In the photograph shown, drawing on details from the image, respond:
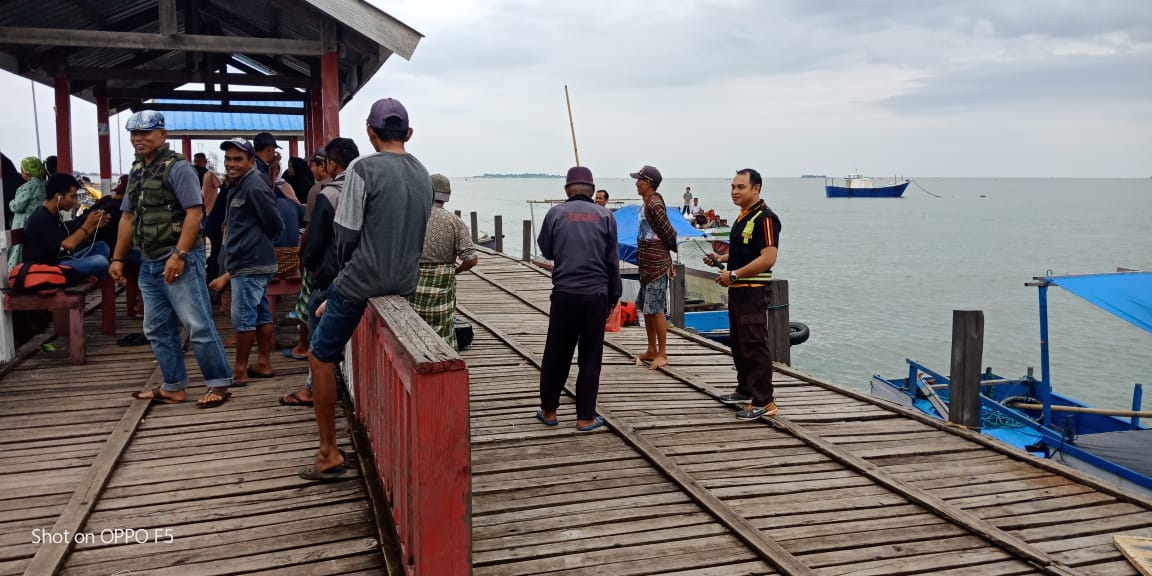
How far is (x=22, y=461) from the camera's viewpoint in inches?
165

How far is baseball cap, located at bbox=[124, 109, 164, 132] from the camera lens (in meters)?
4.70

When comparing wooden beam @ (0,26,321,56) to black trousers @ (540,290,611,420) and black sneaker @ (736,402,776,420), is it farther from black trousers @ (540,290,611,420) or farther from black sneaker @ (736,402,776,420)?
black sneaker @ (736,402,776,420)

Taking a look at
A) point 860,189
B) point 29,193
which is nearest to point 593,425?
point 29,193

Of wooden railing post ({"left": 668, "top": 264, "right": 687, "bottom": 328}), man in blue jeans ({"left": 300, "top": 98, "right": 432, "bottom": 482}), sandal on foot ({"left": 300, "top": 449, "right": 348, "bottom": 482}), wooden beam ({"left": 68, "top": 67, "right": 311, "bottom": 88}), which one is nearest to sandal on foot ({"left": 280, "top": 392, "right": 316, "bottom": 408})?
sandal on foot ({"left": 300, "top": 449, "right": 348, "bottom": 482})

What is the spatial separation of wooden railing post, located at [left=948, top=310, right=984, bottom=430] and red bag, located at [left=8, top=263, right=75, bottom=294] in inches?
272

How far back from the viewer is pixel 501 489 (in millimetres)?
4207

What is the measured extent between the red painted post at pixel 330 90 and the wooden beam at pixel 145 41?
14 centimetres

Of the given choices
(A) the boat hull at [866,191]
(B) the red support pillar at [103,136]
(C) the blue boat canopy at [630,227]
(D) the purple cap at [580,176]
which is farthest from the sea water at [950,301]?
(A) the boat hull at [866,191]

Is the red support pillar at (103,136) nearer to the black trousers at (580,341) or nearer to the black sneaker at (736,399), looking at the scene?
the black trousers at (580,341)

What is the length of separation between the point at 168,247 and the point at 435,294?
170cm

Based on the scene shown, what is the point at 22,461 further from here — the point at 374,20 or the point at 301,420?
the point at 374,20

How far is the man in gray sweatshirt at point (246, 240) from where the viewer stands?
203 inches

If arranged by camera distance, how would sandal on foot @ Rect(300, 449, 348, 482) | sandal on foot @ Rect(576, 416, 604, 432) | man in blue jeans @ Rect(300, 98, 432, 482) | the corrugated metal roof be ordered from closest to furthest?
man in blue jeans @ Rect(300, 98, 432, 482) → sandal on foot @ Rect(300, 449, 348, 482) → sandal on foot @ Rect(576, 416, 604, 432) → the corrugated metal roof

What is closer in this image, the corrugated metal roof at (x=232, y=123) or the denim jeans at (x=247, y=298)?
the denim jeans at (x=247, y=298)
